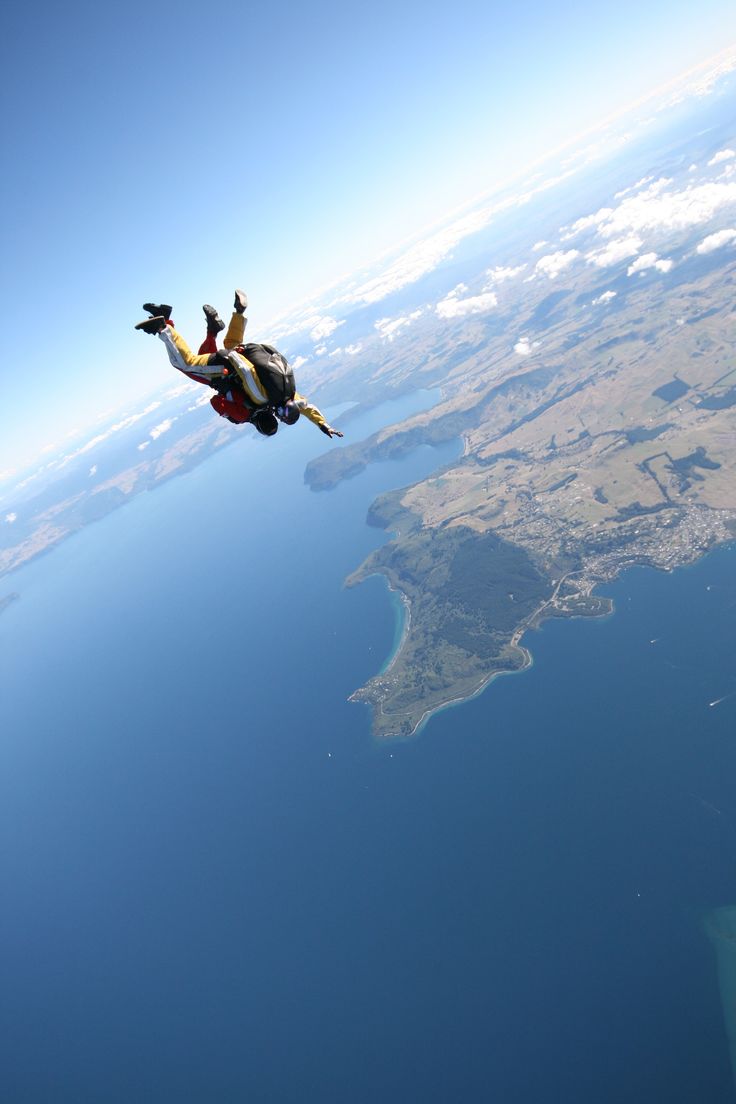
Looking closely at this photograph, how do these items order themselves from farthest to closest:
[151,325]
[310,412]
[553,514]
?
1. [553,514]
2. [310,412]
3. [151,325]

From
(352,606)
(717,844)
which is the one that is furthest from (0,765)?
(717,844)

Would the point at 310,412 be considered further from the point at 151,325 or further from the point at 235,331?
the point at 151,325

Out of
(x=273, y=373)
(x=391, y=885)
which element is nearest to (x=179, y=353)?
(x=273, y=373)

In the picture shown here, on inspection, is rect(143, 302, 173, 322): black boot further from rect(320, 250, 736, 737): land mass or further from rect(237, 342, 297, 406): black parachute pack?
rect(320, 250, 736, 737): land mass

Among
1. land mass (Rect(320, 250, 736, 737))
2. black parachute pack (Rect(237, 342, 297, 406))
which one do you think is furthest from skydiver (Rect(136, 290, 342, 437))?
land mass (Rect(320, 250, 736, 737))

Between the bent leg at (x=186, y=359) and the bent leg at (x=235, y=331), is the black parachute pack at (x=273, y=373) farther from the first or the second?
the bent leg at (x=186, y=359)

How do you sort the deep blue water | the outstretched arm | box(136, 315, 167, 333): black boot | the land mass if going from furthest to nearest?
1. the land mass
2. the deep blue water
3. the outstretched arm
4. box(136, 315, 167, 333): black boot
